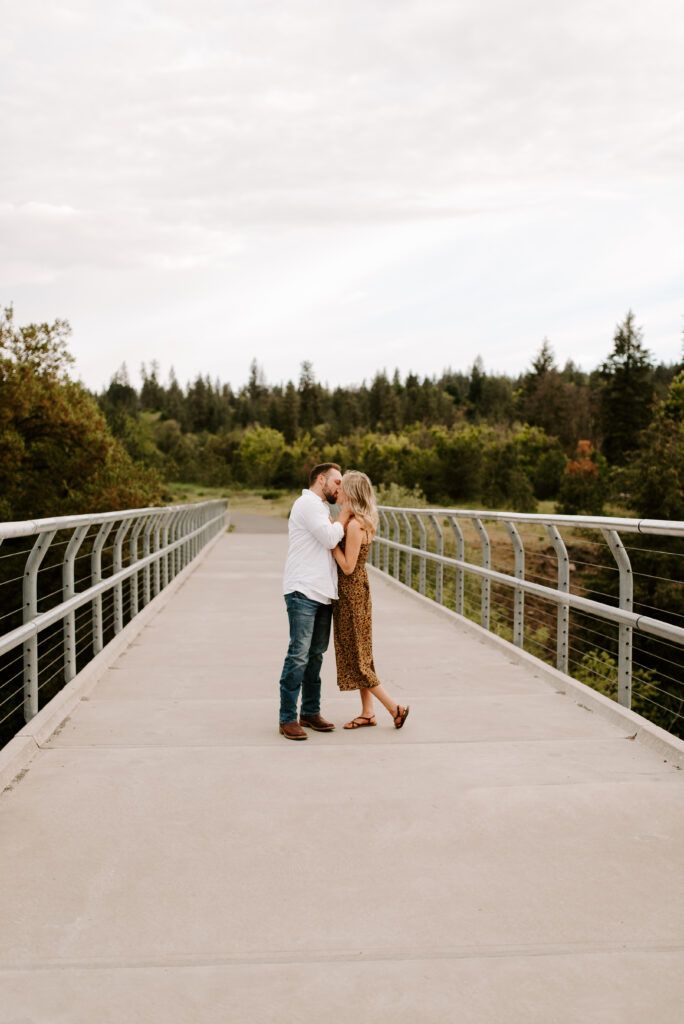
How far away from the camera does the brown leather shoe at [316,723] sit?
543 cm

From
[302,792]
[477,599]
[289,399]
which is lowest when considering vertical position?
[477,599]

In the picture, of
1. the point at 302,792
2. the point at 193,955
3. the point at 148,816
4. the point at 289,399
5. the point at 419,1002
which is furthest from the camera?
the point at 289,399

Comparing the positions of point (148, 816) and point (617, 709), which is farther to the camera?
point (617, 709)

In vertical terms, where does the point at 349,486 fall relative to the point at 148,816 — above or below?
above

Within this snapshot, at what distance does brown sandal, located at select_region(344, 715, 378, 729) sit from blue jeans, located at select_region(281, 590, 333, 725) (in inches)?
7.8

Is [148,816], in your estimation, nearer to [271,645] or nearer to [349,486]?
[349,486]

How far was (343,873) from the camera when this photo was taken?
333 centimetres

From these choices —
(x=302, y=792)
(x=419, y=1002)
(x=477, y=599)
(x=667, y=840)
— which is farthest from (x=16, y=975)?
(x=477, y=599)

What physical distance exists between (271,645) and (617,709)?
4.04 m

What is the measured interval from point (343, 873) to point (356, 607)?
2.31 meters

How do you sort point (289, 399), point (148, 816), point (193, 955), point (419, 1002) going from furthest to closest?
point (289, 399) < point (148, 816) < point (193, 955) < point (419, 1002)

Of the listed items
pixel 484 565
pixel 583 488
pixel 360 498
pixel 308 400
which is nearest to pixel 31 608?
pixel 360 498

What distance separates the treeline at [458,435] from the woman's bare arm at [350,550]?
24.0m

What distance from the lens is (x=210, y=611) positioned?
1170 centimetres
